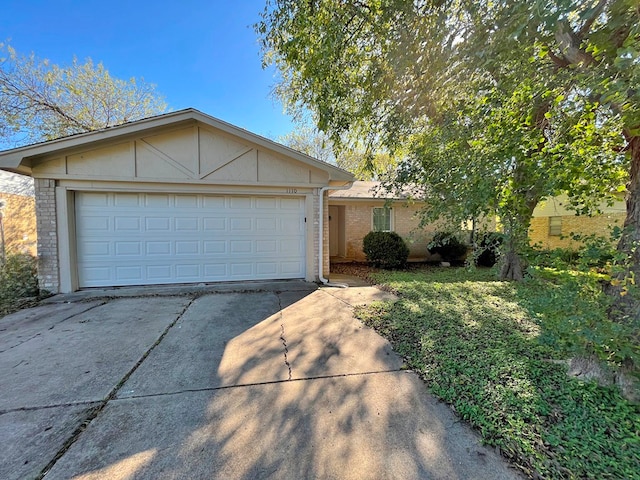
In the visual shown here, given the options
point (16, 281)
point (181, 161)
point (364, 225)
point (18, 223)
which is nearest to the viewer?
point (16, 281)

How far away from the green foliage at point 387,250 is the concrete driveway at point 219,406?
5.48m

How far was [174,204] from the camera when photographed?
6863mm

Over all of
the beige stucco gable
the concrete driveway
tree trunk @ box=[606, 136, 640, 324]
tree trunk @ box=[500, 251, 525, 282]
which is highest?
the beige stucco gable

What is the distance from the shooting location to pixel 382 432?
7.22 ft

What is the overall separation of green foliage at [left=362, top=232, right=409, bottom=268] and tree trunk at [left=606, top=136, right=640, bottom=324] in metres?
6.82

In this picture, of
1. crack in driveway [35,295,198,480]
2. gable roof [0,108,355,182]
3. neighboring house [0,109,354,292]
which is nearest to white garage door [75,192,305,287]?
neighboring house [0,109,354,292]

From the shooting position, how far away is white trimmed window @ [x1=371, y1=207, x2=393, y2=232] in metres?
11.8

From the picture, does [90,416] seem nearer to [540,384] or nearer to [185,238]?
[540,384]

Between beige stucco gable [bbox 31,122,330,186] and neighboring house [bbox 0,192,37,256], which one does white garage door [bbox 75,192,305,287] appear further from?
neighboring house [bbox 0,192,37,256]

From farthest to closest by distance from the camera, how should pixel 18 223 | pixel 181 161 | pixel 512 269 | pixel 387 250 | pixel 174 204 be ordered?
pixel 387 250 → pixel 18 223 → pixel 512 269 → pixel 174 204 → pixel 181 161

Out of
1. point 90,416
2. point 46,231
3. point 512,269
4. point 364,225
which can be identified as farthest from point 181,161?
point 512,269

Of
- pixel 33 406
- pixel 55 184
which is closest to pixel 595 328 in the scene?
pixel 33 406

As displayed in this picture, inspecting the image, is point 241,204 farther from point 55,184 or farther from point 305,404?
point 305,404

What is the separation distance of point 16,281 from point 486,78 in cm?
1052
